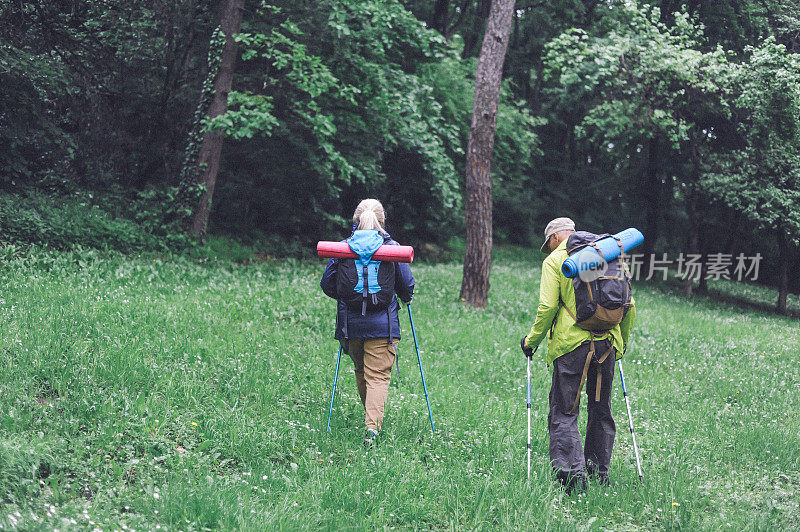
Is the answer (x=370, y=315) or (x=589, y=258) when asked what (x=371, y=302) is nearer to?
(x=370, y=315)

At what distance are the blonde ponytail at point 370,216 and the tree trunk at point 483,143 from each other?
7.34 meters

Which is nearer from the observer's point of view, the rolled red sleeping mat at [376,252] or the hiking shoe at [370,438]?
the rolled red sleeping mat at [376,252]

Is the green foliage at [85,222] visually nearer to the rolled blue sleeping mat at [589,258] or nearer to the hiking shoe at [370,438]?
the hiking shoe at [370,438]

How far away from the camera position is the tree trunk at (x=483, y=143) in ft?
41.9

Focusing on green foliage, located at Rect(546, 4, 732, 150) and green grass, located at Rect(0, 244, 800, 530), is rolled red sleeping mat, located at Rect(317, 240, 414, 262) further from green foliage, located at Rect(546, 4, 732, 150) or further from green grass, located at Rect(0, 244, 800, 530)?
green foliage, located at Rect(546, 4, 732, 150)

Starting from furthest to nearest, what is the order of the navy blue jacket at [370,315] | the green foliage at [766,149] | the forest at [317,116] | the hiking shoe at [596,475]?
the green foliage at [766,149] < the forest at [317,116] < the navy blue jacket at [370,315] < the hiking shoe at [596,475]

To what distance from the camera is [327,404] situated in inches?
254

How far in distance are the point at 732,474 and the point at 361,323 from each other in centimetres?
387

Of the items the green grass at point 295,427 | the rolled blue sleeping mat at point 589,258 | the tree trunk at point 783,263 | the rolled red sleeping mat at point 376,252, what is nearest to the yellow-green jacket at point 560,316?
the rolled blue sleeping mat at point 589,258

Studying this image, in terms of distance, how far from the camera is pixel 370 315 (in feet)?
18.2

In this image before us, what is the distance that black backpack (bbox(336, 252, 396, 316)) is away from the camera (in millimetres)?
5457

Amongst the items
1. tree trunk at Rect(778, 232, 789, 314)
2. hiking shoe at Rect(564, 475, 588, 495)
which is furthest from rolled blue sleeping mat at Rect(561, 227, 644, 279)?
tree trunk at Rect(778, 232, 789, 314)

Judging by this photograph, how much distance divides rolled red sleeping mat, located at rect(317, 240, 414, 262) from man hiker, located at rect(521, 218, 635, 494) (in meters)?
1.22

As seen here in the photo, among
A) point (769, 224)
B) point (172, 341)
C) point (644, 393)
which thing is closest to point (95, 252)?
point (172, 341)
